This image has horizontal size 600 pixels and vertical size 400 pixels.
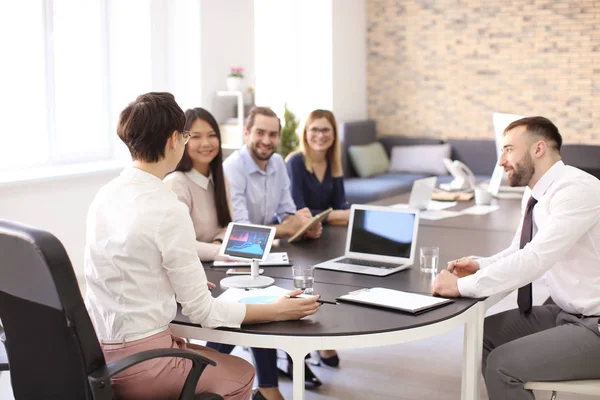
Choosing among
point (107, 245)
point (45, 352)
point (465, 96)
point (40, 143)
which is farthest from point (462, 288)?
point (465, 96)

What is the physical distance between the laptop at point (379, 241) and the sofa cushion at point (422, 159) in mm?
5756

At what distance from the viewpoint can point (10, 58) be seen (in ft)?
18.6

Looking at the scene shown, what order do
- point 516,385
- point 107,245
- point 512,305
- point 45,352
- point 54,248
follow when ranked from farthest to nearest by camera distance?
point 512,305, point 516,385, point 107,245, point 45,352, point 54,248

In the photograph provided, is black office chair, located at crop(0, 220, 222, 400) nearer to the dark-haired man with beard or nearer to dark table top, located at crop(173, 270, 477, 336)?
dark table top, located at crop(173, 270, 477, 336)

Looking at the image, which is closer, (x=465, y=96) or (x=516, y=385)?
(x=516, y=385)

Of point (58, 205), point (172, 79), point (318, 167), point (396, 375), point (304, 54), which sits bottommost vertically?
point (396, 375)

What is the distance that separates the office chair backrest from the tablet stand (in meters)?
0.87

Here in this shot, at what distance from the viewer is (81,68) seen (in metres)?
6.27

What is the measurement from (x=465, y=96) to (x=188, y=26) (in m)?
3.81

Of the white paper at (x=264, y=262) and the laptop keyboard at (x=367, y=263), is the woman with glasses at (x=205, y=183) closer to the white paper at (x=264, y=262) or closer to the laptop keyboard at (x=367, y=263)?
the white paper at (x=264, y=262)

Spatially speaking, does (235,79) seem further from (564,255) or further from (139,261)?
(139,261)

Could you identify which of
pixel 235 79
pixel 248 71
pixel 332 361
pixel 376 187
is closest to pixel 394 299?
pixel 332 361

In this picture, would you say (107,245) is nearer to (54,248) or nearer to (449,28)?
(54,248)

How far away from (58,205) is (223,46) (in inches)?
88.1
